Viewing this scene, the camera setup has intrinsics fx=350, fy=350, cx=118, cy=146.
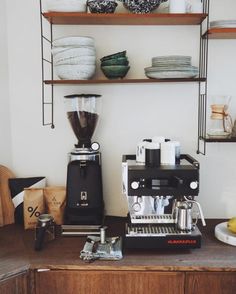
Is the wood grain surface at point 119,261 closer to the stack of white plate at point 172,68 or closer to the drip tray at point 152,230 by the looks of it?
the drip tray at point 152,230

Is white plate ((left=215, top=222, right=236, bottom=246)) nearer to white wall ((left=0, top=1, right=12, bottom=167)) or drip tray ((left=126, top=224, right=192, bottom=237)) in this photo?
drip tray ((left=126, top=224, right=192, bottom=237))

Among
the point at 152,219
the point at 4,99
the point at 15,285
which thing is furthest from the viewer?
the point at 4,99

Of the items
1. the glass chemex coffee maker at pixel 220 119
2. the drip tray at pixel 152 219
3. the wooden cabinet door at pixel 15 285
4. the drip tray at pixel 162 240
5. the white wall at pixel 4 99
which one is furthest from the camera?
the white wall at pixel 4 99

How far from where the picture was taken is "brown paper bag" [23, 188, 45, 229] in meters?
1.86

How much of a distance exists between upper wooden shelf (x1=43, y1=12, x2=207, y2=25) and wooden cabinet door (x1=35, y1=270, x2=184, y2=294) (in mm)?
1192

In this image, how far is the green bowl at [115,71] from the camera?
1783 mm

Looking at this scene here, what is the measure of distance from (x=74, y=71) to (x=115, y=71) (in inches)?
8.2

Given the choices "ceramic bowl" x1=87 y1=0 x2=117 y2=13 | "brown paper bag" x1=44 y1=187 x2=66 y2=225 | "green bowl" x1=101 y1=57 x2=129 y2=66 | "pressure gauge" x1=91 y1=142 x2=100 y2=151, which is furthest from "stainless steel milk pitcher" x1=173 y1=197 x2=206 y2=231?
"ceramic bowl" x1=87 y1=0 x2=117 y2=13

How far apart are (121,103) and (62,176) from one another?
0.55m

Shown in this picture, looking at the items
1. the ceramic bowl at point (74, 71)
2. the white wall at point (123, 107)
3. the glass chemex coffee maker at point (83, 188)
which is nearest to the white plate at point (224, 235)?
the white wall at point (123, 107)

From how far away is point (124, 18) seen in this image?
177cm

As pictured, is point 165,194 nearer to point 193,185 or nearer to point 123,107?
point 193,185

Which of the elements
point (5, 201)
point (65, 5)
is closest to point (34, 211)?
point (5, 201)

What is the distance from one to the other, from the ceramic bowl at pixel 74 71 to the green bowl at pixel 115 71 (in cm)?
7
